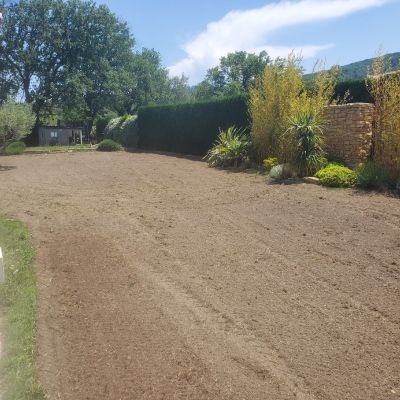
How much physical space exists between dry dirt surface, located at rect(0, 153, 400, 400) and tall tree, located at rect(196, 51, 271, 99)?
48.8 metres

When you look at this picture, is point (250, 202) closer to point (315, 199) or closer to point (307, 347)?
point (315, 199)

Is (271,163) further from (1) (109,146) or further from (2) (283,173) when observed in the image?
(1) (109,146)

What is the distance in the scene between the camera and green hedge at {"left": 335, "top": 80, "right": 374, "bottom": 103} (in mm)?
11703

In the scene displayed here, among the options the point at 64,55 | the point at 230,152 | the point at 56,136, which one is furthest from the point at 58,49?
the point at 230,152

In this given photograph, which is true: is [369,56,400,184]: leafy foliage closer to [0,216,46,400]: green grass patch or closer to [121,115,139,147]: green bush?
[0,216,46,400]: green grass patch

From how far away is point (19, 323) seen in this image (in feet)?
13.5

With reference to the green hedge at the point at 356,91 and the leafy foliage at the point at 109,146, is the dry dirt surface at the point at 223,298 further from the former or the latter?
the leafy foliage at the point at 109,146

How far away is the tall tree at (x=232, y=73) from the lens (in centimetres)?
5616

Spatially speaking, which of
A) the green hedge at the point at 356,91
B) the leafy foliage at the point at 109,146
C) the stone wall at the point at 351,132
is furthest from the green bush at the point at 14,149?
the stone wall at the point at 351,132

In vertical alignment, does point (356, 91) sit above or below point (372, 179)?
above

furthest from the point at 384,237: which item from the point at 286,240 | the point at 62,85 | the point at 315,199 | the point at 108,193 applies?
the point at 62,85

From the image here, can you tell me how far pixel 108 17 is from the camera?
41656 mm

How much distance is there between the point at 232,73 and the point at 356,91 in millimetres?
47744

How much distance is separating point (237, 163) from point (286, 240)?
26.6 feet
